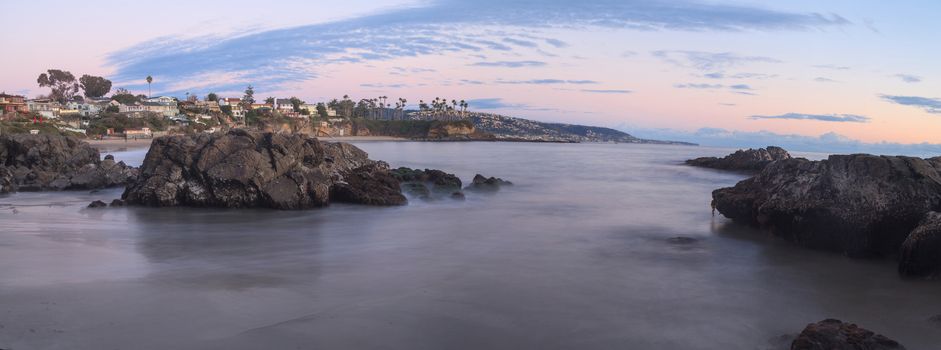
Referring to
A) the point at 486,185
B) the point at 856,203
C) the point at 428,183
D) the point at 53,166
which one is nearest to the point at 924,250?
the point at 856,203

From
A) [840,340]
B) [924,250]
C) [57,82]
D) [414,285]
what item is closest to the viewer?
[840,340]

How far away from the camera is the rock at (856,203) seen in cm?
956

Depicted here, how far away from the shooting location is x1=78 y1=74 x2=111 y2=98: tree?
445 feet

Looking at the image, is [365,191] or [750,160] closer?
[365,191]

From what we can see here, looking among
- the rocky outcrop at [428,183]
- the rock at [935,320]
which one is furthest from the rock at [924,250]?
the rocky outcrop at [428,183]

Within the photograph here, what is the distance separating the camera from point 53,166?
2298cm

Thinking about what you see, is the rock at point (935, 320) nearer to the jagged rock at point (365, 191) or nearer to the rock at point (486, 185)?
the jagged rock at point (365, 191)

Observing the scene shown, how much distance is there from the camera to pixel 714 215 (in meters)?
15.9

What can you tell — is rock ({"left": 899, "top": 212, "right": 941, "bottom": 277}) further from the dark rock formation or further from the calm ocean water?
the dark rock formation

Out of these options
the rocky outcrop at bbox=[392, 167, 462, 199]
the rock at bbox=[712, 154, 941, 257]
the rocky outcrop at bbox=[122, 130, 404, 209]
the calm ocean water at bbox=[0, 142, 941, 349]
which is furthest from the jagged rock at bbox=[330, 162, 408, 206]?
the rock at bbox=[712, 154, 941, 257]

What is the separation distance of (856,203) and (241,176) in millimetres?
12859

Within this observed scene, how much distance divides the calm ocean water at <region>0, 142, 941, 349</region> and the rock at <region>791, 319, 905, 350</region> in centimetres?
65

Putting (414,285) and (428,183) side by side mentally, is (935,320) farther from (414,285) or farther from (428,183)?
(428,183)

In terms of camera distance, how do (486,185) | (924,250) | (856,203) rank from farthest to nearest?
(486,185) → (856,203) → (924,250)
